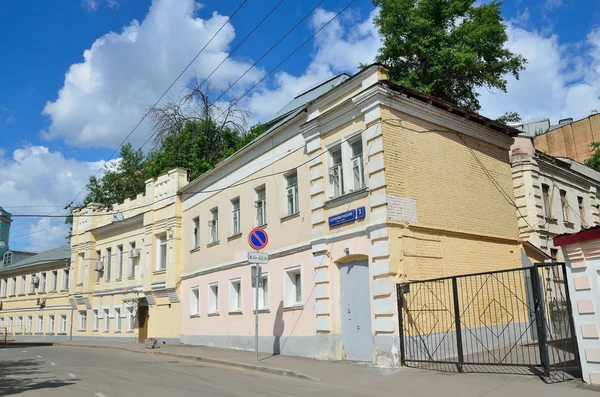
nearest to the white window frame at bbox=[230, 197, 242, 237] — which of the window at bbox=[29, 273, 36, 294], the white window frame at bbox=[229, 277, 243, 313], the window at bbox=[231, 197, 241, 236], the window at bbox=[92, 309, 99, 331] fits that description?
the window at bbox=[231, 197, 241, 236]

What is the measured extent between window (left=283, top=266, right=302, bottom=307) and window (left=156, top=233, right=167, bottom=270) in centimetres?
1121

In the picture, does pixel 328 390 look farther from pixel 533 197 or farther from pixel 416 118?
pixel 533 197

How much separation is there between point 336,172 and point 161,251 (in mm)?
14377

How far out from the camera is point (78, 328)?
113 ft

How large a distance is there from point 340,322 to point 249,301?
18.1ft

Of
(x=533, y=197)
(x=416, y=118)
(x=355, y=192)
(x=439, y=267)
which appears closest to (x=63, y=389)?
(x=355, y=192)

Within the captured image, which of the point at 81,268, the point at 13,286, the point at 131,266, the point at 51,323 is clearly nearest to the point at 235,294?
the point at 131,266

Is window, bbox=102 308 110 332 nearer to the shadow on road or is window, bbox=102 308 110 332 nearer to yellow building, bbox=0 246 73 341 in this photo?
yellow building, bbox=0 246 73 341

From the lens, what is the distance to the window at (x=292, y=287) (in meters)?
17.1

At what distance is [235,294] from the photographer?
2069 centimetres

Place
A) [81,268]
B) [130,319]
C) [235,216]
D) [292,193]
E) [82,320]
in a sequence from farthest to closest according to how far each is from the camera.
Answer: [81,268]
[82,320]
[130,319]
[235,216]
[292,193]

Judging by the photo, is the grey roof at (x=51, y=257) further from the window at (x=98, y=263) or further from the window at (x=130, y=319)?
the window at (x=130, y=319)

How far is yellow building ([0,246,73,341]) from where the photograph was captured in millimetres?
37750

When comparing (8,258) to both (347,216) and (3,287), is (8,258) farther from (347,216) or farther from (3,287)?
(347,216)
